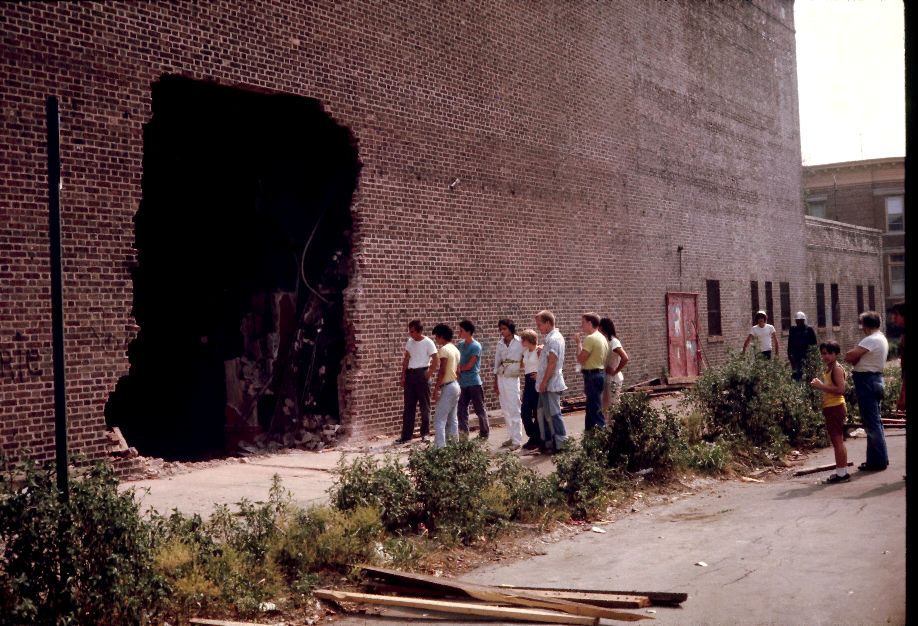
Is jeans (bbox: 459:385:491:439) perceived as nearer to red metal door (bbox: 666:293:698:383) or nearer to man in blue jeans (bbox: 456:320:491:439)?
man in blue jeans (bbox: 456:320:491:439)

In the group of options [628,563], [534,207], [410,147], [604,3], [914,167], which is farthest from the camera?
[604,3]

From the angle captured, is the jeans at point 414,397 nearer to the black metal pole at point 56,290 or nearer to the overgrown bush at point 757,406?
the overgrown bush at point 757,406

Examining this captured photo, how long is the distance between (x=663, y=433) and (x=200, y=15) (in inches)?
316

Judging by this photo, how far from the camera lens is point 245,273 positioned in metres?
15.2

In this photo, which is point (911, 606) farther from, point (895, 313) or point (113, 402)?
point (113, 402)

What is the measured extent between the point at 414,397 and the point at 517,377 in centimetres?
168

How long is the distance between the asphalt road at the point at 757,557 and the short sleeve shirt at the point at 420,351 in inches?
188

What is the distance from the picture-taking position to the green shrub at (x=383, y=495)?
8.33 metres

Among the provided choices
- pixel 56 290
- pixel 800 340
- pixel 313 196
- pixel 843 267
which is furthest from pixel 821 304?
pixel 56 290

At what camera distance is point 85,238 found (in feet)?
36.1

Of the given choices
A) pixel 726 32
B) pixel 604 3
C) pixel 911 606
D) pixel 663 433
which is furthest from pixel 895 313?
pixel 726 32

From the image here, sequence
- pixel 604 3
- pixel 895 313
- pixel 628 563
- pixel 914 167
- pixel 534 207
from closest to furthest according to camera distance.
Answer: pixel 914 167 → pixel 628 563 → pixel 895 313 → pixel 534 207 → pixel 604 3

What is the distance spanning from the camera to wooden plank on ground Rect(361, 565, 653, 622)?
19.3 feet

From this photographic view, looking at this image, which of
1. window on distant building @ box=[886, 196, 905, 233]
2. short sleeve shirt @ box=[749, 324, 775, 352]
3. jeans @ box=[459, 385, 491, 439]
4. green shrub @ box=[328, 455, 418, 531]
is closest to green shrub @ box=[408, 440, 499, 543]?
green shrub @ box=[328, 455, 418, 531]
